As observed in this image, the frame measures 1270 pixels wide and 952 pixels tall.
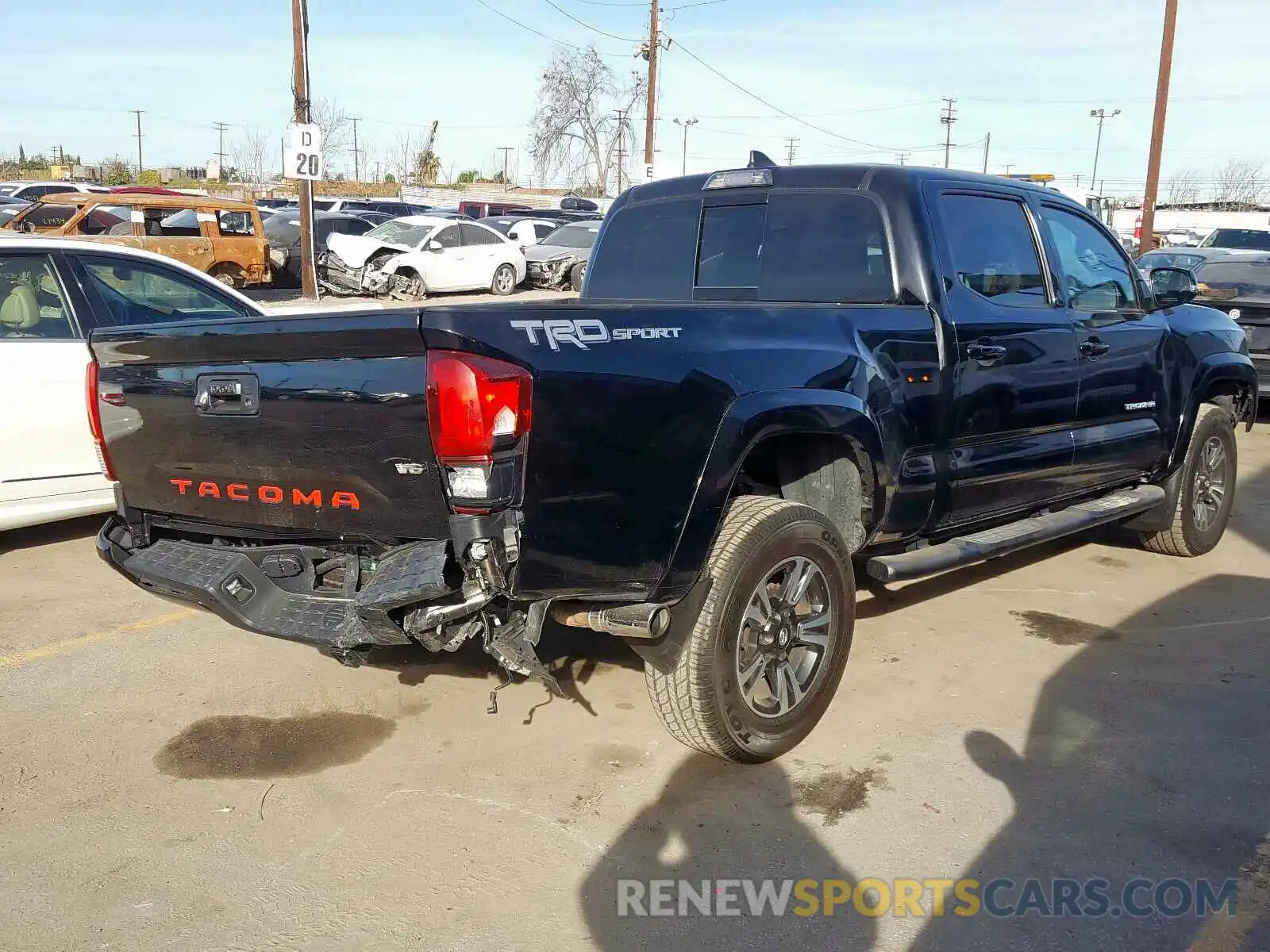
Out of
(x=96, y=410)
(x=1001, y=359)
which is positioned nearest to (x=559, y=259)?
(x=1001, y=359)

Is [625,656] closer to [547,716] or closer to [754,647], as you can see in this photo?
[547,716]

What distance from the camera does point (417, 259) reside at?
72.0 ft

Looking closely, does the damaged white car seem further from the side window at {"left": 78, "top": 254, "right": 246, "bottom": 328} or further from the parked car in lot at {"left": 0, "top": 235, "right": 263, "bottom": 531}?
the parked car in lot at {"left": 0, "top": 235, "right": 263, "bottom": 531}

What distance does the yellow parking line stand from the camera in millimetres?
4848

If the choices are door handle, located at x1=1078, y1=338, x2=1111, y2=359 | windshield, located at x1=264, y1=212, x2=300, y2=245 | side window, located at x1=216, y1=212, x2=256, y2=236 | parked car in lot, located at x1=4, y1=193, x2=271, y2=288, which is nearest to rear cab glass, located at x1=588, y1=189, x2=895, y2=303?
door handle, located at x1=1078, y1=338, x2=1111, y2=359

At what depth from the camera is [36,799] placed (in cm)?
364

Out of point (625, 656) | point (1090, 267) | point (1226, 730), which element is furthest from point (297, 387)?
point (1090, 267)

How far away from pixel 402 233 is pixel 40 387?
17.2 meters

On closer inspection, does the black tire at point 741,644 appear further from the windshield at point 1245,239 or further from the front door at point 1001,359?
the windshield at point 1245,239

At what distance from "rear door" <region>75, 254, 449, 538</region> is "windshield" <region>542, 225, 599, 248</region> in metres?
22.3

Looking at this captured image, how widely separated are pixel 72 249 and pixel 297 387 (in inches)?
149

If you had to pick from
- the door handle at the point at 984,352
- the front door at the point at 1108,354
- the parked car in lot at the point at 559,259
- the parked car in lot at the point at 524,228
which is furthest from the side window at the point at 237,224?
the door handle at the point at 984,352

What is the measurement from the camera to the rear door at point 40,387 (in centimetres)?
593
